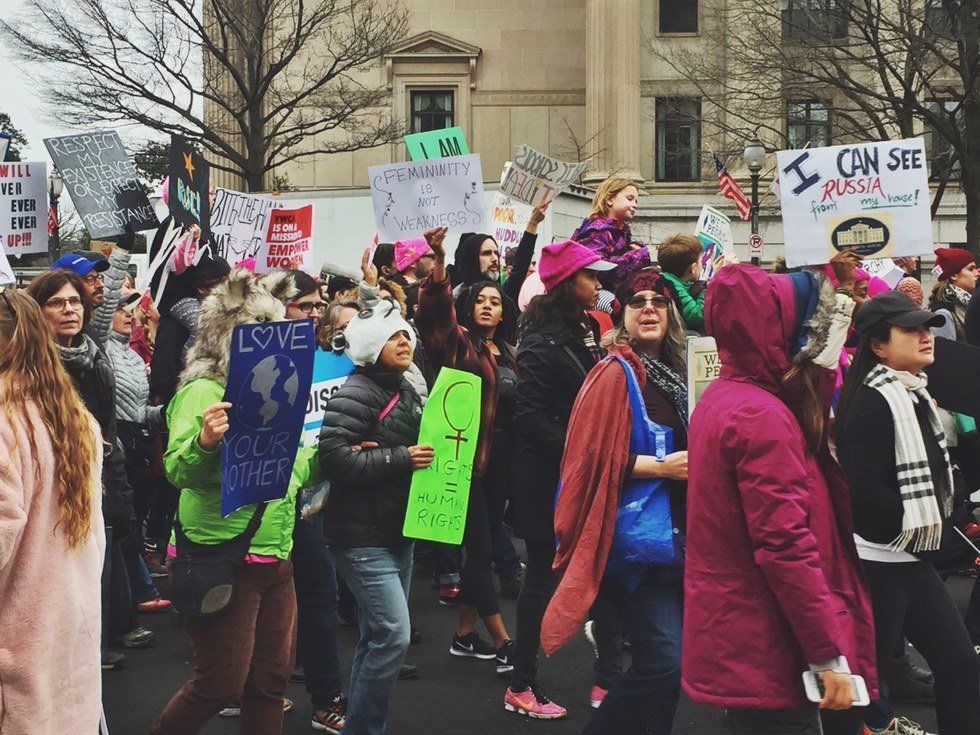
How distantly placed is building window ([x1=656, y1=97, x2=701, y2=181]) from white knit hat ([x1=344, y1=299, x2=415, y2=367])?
34.6 m

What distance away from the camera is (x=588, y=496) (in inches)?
179

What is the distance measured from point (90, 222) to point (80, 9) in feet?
77.2

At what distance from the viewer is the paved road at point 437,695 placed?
595cm

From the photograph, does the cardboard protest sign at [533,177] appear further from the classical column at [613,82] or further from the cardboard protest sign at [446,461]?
the classical column at [613,82]

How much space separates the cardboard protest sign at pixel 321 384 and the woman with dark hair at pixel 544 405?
33.9 inches

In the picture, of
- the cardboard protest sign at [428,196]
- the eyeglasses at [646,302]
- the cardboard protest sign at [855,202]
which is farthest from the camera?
the cardboard protest sign at [428,196]

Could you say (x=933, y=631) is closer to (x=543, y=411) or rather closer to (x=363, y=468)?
(x=543, y=411)

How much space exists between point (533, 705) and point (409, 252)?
426 cm

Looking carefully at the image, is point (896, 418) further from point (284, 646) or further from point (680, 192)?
point (680, 192)

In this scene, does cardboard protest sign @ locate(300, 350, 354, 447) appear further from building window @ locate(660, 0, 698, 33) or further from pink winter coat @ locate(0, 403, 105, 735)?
building window @ locate(660, 0, 698, 33)

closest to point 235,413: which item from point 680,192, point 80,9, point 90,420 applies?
point 90,420

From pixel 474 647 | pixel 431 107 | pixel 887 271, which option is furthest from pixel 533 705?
pixel 431 107

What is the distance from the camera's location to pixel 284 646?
4918mm

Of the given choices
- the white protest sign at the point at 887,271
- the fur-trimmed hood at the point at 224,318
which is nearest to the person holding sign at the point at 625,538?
the fur-trimmed hood at the point at 224,318
